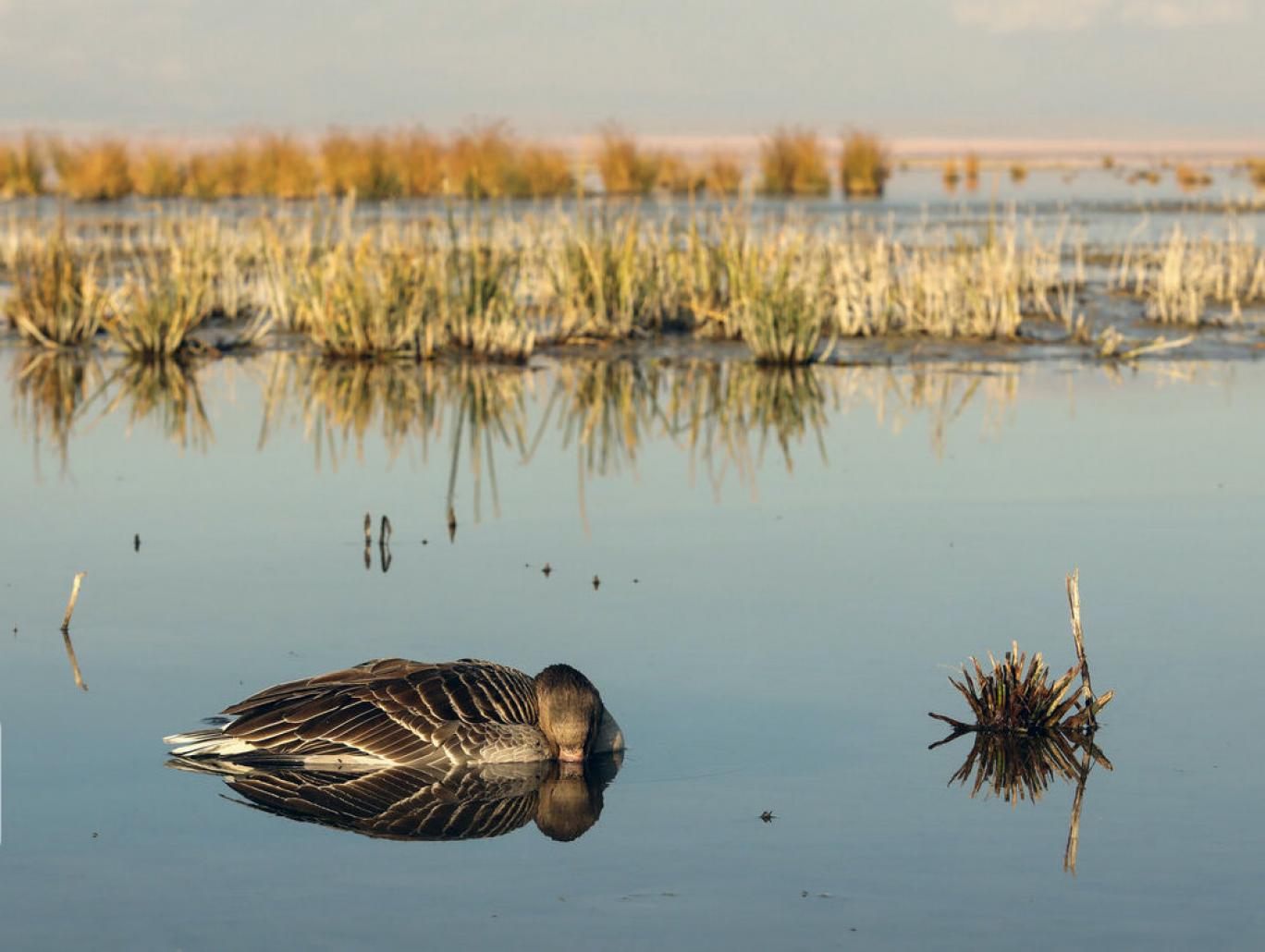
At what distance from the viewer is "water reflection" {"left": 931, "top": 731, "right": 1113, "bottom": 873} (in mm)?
6512

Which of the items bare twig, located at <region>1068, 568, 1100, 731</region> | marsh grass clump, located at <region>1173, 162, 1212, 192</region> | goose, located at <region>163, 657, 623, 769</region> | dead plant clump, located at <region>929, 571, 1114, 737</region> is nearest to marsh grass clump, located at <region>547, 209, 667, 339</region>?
bare twig, located at <region>1068, 568, 1100, 731</region>

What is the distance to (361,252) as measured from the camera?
19.4m

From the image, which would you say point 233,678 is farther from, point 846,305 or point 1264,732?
point 846,305

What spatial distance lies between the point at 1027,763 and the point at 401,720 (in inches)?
86.4

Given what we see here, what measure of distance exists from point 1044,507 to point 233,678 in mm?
5740

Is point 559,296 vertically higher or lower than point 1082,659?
higher

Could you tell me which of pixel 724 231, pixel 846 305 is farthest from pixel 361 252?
pixel 846 305

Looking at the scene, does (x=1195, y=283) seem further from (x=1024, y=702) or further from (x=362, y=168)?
(x=362, y=168)

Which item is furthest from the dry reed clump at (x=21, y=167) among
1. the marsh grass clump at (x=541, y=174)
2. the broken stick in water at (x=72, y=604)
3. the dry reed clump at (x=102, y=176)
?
the broken stick in water at (x=72, y=604)

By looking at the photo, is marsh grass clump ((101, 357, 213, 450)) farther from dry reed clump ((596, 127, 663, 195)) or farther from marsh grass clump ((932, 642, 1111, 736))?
dry reed clump ((596, 127, 663, 195))

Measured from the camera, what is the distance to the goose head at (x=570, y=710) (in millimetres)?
6702

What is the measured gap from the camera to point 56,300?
Result: 69.7 ft

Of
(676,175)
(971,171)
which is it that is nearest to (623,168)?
(676,175)

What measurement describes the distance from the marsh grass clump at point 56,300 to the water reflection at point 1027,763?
15.7m
